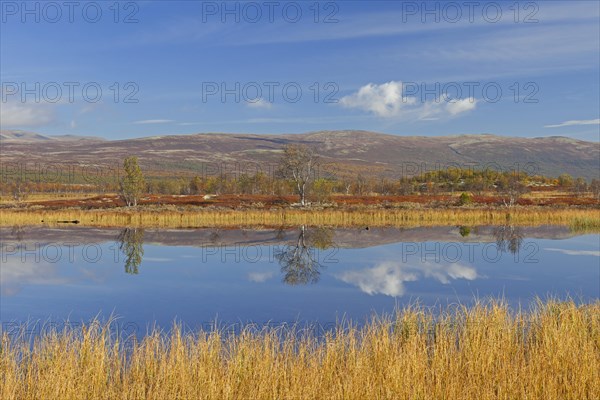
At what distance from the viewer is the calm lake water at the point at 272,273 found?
13586mm

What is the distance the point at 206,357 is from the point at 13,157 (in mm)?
209174

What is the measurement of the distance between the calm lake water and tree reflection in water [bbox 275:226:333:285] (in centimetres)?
6

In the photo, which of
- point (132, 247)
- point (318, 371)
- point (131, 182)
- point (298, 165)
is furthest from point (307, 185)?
point (318, 371)

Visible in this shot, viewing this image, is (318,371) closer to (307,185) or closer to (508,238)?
(508,238)

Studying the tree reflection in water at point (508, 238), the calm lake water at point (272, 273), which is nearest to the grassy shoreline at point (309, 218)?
the tree reflection in water at point (508, 238)

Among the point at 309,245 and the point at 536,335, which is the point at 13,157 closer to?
the point at 309,245

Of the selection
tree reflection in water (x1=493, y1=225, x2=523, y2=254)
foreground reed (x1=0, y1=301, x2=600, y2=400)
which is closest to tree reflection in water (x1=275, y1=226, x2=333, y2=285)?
tree reflection in water (x1=493, y1=225, x2=523, y2=254)

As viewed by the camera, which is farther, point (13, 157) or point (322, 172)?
point (13, 157)

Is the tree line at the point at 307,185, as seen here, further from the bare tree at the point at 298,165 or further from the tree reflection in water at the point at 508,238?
the tree reflection in water at the point at 508,238

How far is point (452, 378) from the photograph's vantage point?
6785 millimetres

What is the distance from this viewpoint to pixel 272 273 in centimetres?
1953

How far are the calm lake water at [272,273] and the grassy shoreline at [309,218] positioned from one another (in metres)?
4.66

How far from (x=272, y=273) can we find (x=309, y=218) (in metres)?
19.5

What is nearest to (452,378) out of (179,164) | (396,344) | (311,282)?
(396,344)
